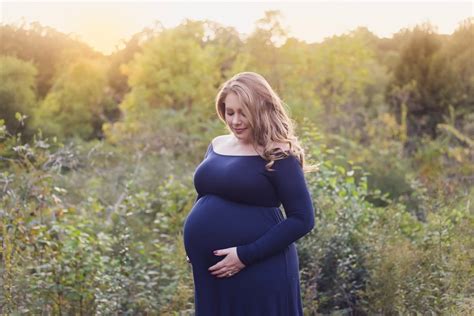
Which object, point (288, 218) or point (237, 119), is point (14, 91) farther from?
point (288, 218)

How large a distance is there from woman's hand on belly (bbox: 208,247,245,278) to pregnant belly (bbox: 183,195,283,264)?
0.17 feet

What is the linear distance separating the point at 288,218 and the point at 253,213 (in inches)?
7.3

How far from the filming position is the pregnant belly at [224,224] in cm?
293

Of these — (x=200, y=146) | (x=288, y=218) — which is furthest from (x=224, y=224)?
(x=200, y=146)

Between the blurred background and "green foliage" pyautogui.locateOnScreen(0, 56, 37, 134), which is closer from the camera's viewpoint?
the blurred background

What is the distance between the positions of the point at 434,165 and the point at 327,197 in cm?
609

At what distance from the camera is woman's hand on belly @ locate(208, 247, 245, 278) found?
288 centimetres

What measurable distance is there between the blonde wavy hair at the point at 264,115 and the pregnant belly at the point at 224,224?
268 millimetres

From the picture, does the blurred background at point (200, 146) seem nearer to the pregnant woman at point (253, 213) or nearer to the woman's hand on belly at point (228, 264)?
the pregnant woman at point (253, 213)

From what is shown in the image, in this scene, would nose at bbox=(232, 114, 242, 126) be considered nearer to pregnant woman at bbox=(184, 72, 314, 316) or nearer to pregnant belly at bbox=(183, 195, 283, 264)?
pregnant woman at bbox=(184, 72, 314, 316)

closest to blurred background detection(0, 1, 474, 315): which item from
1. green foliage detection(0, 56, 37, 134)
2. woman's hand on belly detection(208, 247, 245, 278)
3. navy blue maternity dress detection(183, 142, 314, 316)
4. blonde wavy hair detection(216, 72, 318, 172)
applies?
green foliage detection(0, 56, 37, 134)

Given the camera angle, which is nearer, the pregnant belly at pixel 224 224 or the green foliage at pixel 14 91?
the pregnant belly at pixel 224 224

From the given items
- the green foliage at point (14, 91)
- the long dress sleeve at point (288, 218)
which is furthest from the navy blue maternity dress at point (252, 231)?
the green foliage at point (14, 91)

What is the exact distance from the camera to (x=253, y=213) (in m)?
2.95
